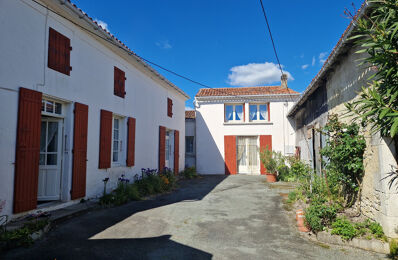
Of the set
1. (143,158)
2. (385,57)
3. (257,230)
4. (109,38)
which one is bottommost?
(257,230)

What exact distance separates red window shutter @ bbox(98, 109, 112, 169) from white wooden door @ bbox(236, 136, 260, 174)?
27.3 feet

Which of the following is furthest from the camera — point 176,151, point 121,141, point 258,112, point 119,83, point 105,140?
point 258,112

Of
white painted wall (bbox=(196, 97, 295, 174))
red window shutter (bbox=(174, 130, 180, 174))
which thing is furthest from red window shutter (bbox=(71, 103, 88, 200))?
white painted wall (bbox=(196, 97, 295, 174))

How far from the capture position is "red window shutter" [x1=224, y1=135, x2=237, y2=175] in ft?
44.4

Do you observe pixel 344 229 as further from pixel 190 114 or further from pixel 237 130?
pixel 190 114

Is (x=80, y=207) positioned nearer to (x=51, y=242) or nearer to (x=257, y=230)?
(x=51, y=242)

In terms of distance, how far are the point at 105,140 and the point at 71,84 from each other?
70.0 inches

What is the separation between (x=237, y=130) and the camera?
1357 cm

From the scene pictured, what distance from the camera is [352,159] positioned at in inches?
176

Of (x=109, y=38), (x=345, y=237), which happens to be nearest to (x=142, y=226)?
(x=345, y=237)

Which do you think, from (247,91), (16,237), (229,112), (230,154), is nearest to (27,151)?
(16,237)

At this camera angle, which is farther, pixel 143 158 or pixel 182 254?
pixel 143 158

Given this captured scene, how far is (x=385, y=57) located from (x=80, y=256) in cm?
442

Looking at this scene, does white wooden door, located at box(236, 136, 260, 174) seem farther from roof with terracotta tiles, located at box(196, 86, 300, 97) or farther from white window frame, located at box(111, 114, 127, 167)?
white window frame, located at box(111, 114, 127, 167)
